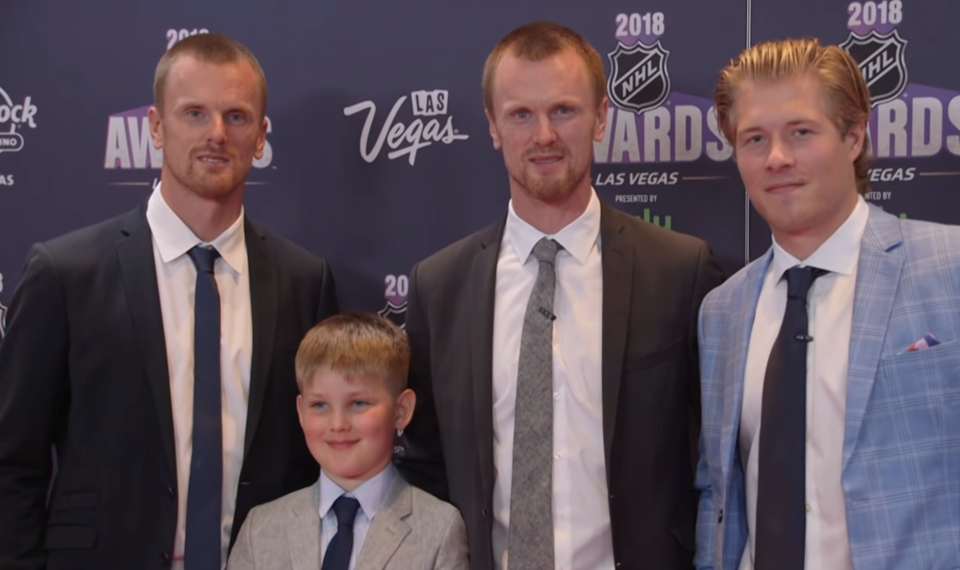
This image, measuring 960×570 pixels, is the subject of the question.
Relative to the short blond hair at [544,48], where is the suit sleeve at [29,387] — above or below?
below

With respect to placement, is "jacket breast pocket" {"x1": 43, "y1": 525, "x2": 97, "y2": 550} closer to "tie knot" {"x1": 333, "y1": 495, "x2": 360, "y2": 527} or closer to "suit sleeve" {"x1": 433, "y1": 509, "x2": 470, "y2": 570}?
"tie knot" {"x1": 333, "y1": 495, "x2": 360, "y2": 527}

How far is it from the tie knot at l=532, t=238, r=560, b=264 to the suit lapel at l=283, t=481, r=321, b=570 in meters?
0.88

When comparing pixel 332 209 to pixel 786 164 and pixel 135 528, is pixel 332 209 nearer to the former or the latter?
pixel 135 528

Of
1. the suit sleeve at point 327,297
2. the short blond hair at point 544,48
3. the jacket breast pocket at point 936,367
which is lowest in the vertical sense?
the jacket breast pocket at point 936,367

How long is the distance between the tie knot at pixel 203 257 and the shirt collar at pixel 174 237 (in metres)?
0.02

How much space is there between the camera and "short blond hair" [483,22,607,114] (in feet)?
8.80

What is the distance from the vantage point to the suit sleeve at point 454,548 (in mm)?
2508

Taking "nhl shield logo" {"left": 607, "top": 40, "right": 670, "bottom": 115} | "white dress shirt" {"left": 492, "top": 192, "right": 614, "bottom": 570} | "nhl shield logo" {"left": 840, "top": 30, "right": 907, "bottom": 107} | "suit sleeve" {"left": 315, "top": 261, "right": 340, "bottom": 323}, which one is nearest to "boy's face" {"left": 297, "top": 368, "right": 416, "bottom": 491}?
"white dress shirt" {"left": 492, "top": 192, "right": 614, "bottom": 570}

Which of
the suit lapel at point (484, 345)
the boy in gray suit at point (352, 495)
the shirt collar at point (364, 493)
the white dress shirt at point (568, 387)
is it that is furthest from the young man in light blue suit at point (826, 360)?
the shirt collar at point (364, 493)

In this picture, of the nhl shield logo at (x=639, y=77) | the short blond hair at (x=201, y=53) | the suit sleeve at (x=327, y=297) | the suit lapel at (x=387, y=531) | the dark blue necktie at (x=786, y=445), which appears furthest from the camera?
the nhl shield logo at (x=639, y=77)

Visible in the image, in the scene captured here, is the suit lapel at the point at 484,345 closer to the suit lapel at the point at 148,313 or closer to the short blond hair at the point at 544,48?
the short blond hair at the point at 544,48

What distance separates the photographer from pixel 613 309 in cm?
259

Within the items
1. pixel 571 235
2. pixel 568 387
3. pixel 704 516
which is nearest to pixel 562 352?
pixel 568 387

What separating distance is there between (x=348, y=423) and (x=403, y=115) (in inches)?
47.8
